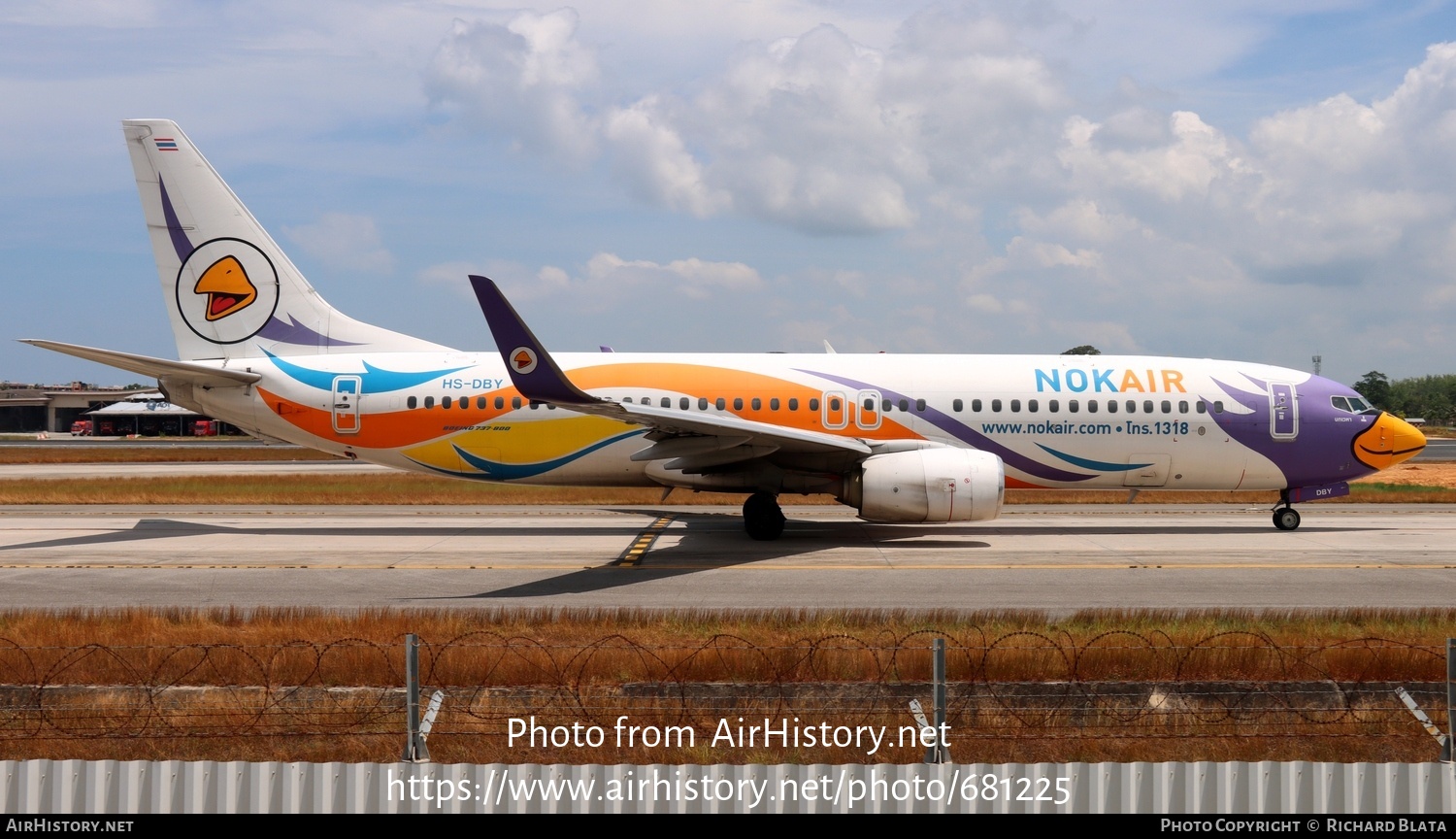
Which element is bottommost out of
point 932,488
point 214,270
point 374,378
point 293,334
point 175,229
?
point 932,488

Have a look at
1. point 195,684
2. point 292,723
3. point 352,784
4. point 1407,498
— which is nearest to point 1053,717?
point 352,784

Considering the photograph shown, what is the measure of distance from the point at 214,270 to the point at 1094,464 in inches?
795

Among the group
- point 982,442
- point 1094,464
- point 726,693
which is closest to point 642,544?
point 982,442

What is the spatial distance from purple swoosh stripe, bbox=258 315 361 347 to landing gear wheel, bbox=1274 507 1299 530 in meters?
21.5

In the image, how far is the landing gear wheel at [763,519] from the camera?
909 inches

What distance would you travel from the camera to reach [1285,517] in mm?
25547

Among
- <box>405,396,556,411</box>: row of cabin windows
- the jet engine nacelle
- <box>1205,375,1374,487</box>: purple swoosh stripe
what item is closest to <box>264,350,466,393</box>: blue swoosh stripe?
<box>405,396,556,411</box>: row of cabin windows

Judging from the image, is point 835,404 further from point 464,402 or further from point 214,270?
point 214,270

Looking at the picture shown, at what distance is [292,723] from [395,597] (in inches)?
271

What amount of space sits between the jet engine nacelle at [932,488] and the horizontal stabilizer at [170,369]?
1386cm

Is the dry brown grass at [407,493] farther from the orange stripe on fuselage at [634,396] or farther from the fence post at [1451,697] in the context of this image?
the fence post at [1451,697]

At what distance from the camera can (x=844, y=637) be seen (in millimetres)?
12383

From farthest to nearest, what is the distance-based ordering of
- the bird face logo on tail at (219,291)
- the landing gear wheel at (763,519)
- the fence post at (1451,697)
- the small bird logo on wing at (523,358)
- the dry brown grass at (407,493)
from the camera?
1. the dry brown grass at (407,493)
2. the bird face logo on tail at (219,291)
3. the landing gear wheel at (763,519)
4. the small bird logo on wing at (523,358)
5. the fence post at (1451,697)

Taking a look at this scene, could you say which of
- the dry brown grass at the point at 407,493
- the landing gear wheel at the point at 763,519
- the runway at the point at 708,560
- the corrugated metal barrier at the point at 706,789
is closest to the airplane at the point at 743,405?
the landing gear wheel at the point at 763,519
